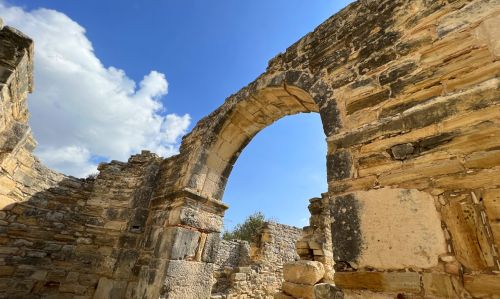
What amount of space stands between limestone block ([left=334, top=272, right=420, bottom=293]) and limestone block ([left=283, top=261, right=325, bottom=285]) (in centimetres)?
182

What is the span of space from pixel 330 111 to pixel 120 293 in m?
3.86

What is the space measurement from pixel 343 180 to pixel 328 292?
82cm

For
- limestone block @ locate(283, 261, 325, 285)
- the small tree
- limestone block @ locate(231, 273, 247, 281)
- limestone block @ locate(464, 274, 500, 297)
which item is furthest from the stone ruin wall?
the small tree

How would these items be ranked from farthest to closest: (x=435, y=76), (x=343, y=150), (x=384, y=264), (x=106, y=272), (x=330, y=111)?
1. (x=106, y=272)
2. (x=330, y=111)
3. (x=343, y=150)
4. (x=435, y=76)
5. (x=384, y=264)

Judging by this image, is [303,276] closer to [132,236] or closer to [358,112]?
[358,112]

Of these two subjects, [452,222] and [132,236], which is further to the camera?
[132,236]

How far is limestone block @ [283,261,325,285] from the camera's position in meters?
3.43

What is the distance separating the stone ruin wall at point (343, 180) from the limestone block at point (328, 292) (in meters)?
0.11

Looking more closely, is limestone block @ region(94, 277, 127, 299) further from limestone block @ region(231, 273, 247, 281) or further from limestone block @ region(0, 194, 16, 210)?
limestone block @ region(231, 273, 247, 281)

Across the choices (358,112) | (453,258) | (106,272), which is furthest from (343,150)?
(106,272)

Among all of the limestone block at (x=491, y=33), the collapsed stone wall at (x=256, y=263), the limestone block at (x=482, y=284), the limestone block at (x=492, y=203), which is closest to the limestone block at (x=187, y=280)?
the limestone block at (x=482, y=284)

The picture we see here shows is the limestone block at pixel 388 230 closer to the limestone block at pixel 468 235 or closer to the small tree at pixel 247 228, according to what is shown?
the limestone block at pixel 468 235

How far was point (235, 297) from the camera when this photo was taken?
7.53m

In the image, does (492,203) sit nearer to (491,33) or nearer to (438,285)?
(438,285)
